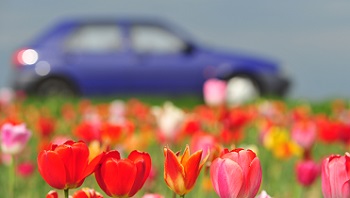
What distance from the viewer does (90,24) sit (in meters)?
14.8

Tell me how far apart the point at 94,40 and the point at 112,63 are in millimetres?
568

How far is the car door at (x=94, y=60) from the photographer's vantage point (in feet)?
47.5

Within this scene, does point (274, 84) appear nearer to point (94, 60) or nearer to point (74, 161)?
point (94, 60)

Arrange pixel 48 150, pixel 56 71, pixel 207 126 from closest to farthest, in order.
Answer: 1. pixel 48 150
2. pixel 207 126
3. pixel 56 71

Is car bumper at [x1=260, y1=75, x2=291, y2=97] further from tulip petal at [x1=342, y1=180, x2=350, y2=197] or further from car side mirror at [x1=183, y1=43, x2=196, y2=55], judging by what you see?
tulip petal at [x1=342, y1=180, x2=350, y2=197]

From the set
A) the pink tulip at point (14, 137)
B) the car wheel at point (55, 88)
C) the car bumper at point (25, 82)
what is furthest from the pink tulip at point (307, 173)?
the car wheel at point (55, 88)

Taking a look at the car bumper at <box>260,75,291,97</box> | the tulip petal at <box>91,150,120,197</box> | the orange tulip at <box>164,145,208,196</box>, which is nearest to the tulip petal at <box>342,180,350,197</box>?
the orange tulip at <box>164,145,208,196</box>

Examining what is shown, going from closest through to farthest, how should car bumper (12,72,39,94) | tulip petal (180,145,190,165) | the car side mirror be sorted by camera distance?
1. tulip petal (180,145,190,165)
2. car bumper (12,72,39,94)
3. the car side mirror

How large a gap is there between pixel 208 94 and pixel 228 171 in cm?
300

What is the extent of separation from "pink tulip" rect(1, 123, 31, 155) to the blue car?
1229cm

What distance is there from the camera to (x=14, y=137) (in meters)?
2.08

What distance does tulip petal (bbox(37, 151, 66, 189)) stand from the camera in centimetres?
124

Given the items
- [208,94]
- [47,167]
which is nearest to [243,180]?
[47,167]

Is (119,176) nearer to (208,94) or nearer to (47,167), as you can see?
(47,167)
